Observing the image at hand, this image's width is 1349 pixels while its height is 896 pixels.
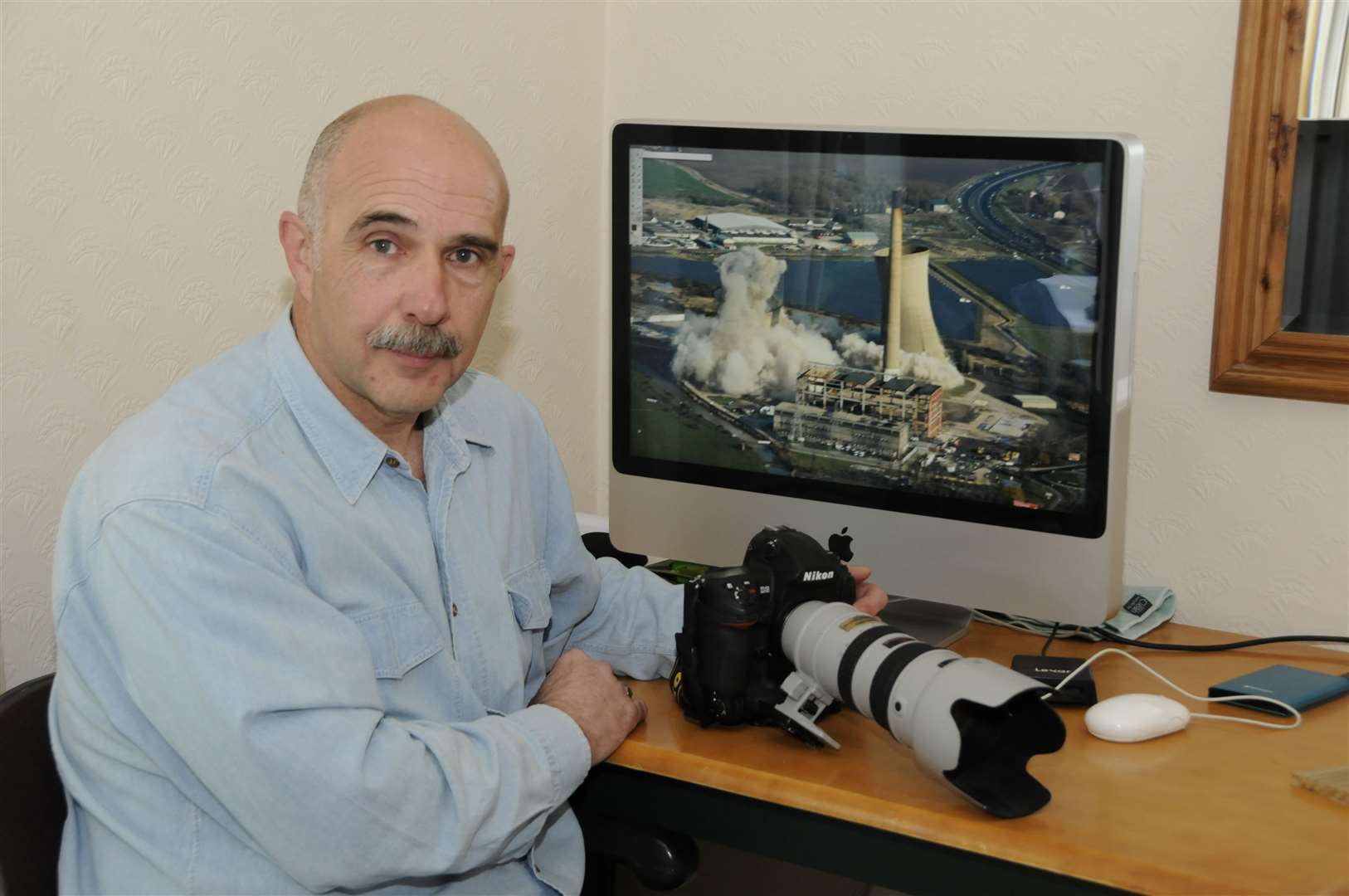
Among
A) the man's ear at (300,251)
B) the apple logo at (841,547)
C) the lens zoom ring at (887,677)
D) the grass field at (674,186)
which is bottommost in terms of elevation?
the lens zoom ring at (887,677)

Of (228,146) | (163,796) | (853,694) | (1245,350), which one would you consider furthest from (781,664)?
(228,146)

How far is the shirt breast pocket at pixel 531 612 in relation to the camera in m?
1.39

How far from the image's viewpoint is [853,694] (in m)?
1.20

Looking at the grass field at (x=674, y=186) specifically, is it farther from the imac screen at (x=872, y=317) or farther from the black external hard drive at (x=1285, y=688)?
the black external hard drive at (x=1285, y=688)

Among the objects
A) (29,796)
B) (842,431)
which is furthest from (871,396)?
(29,796)

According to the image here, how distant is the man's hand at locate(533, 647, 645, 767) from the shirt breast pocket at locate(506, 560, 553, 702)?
4 cm

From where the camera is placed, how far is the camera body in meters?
1.30

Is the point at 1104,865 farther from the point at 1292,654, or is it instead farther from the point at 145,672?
the point at 145,672

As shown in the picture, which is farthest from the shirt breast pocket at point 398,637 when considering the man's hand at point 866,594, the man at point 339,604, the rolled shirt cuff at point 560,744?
the man's hand at point 866,594

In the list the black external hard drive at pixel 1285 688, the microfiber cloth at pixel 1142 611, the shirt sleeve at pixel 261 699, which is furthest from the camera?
the microfiber cloth at pixel 1142 611

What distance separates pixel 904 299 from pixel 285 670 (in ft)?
2.54

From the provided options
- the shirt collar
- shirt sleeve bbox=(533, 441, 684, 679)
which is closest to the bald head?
the shirt collar

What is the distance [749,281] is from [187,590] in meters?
0.74

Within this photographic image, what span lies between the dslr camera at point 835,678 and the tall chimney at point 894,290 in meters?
0.25
